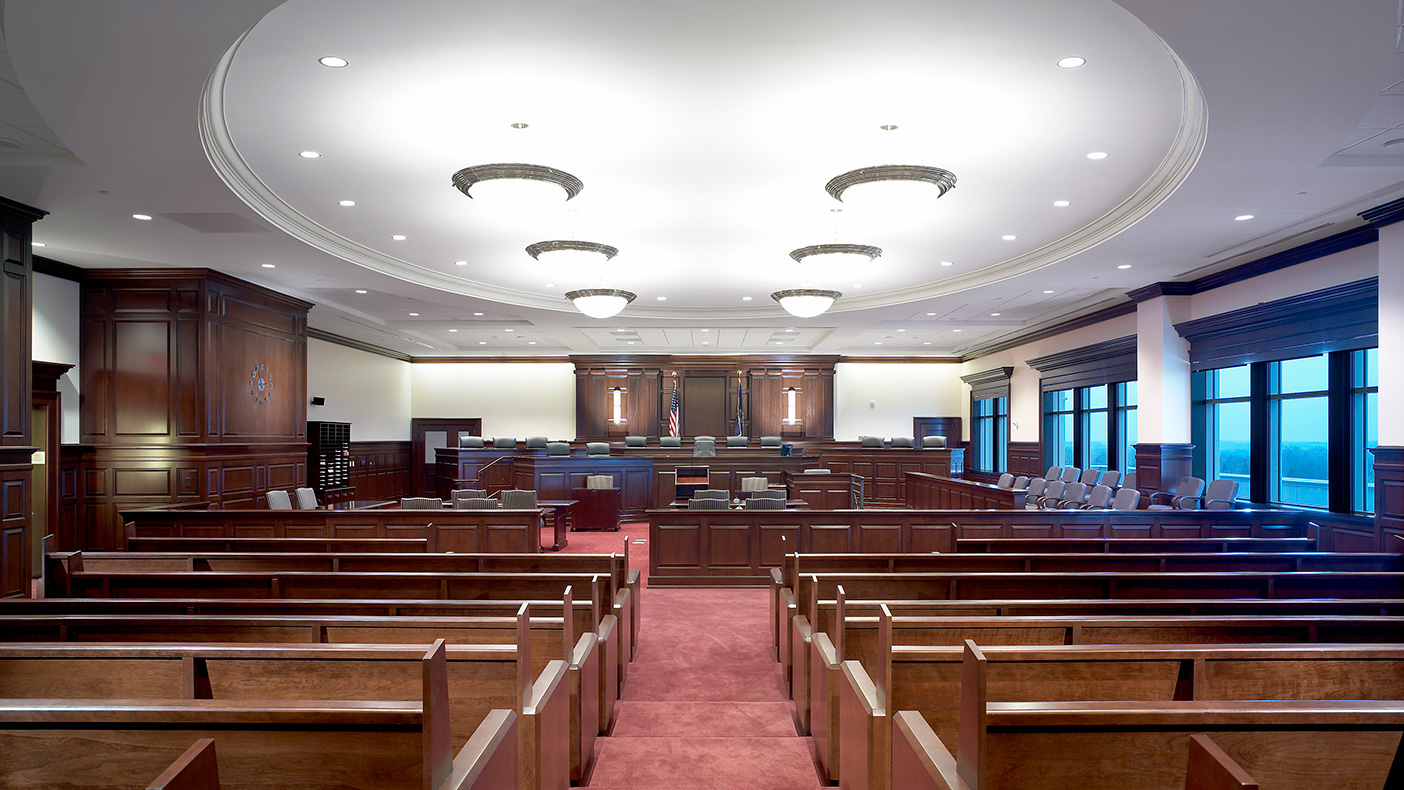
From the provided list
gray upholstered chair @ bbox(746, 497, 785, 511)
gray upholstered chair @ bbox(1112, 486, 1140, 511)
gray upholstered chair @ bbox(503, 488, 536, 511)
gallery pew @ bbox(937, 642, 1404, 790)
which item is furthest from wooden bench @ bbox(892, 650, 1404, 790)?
gray upholstered chair @ bbox(503, 488, 536, 511)

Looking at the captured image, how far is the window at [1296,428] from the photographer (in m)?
8.16

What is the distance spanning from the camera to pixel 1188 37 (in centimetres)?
387

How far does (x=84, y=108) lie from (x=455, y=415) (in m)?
15.6

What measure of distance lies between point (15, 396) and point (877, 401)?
17176mm

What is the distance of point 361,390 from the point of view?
17.0m

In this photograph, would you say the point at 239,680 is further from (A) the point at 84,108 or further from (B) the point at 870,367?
(B) the point at 870,367

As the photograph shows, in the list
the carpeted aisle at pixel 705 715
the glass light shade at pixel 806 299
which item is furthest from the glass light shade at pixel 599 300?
the carpeted aisle at pixel 705 715

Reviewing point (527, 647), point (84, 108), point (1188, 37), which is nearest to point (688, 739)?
point (527, 647)

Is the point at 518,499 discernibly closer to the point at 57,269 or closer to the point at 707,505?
the point at 707,505

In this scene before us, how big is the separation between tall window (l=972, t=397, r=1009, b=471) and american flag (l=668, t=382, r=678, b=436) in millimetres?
7333

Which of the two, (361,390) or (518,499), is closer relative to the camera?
(518,499)

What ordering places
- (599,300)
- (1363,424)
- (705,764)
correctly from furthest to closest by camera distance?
(599,300) < (1363,424) < (705,764)

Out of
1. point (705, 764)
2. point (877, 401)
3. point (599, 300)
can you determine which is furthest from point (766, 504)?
point (877, 401)

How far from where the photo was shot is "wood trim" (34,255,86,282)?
8562 mm
